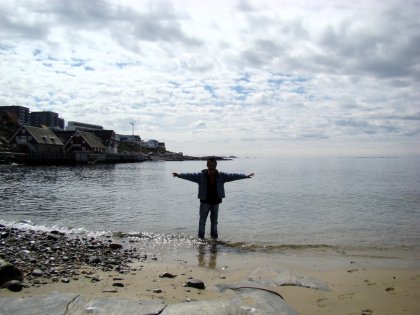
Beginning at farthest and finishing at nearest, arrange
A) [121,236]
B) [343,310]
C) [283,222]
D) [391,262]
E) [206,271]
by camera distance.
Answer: [283,222], [121,236], [391,262], [206,271], [343,310]

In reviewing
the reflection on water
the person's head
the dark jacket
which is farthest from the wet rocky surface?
the person's head

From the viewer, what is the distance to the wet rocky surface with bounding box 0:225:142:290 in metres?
8.37

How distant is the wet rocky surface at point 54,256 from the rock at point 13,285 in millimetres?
18

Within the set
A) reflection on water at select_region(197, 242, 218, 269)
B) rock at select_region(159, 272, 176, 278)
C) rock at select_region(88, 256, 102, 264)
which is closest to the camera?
rock at select_region(159, 272, 176, 278)

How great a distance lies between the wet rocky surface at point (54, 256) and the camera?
27.5ft

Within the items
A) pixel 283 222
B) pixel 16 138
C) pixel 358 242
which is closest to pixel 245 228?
pixel 283 222

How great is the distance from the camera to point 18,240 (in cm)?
1248

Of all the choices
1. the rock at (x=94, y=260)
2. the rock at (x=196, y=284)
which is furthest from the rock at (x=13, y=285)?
the rock at (x=196, y=284)

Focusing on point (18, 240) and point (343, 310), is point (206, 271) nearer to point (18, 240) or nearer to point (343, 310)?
point (343, 310)

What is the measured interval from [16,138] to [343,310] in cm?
10828

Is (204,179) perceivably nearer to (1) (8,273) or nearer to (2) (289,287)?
(2) (289,287)

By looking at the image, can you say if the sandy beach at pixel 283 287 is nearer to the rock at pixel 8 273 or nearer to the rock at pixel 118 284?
the rock at pixel 118 284

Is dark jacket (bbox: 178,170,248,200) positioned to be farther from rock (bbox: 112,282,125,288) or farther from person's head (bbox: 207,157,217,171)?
rock (bbox: 112,282,125,288)

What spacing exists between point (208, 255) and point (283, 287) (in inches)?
167
